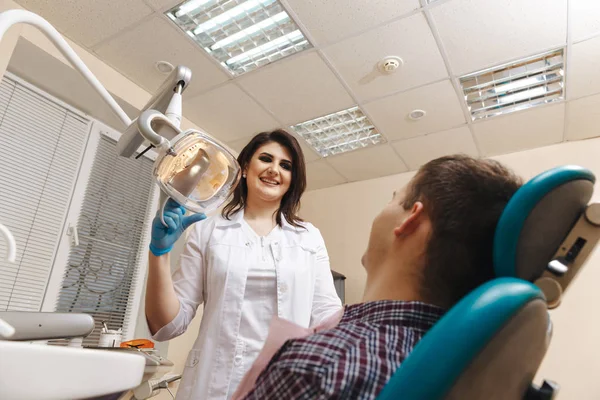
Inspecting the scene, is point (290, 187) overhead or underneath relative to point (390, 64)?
underneath

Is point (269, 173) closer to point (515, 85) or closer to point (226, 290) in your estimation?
point (226, 290)

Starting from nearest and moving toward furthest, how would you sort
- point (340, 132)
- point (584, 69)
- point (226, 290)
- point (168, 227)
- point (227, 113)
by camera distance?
point (168, 227) < point (226, 290) < point (584, 69) < point (227, 113) < point (340, 132)

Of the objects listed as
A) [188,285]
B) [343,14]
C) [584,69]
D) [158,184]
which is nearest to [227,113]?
[343,14]

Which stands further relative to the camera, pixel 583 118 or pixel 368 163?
pixel 368 163

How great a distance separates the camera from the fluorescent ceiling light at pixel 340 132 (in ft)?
10.4

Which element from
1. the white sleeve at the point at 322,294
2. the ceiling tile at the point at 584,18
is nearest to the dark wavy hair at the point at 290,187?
the white sleeve at the point at 322,294

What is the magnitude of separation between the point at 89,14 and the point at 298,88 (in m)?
1.35

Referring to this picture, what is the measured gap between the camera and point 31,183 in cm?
248

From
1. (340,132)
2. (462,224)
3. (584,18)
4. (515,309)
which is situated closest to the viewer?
(515,309)

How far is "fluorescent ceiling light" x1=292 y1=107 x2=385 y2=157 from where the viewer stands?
3.17m

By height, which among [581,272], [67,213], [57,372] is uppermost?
[67,213]

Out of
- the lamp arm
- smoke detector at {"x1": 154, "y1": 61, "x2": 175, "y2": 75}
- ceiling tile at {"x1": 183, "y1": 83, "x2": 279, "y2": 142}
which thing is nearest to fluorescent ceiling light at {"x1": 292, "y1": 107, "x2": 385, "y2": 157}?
ceiling tile at {"x1": 183, "y1": 83, "x2": 279, "y2": 142}

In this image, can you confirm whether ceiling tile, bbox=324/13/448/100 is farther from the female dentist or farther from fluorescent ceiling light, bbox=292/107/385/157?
the female dentist

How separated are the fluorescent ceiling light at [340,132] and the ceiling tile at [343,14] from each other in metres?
0.80
